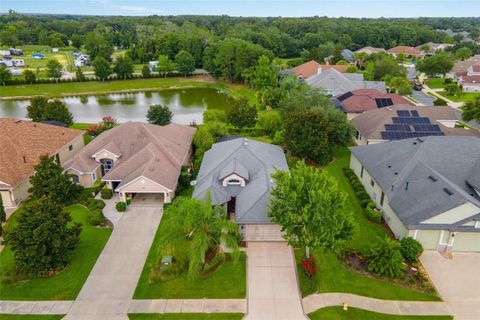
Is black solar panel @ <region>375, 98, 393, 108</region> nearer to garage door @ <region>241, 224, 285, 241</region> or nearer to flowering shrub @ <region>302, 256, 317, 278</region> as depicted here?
garage door @ <region>241, 224, 285, 241</region>

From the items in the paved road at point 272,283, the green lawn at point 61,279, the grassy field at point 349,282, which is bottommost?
the green lawn at point 61,279

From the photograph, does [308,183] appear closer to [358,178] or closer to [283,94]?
[358,178]

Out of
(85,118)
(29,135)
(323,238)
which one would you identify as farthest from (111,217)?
(85,118)

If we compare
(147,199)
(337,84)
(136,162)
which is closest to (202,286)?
(147,199)

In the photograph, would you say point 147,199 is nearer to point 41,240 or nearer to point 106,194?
point 106,194

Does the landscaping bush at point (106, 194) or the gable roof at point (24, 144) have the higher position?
the gable roof at point (24, 144)

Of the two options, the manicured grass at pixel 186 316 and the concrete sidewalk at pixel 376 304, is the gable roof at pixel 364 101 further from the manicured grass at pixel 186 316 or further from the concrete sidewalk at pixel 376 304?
the manicured grass at pixel 186 316

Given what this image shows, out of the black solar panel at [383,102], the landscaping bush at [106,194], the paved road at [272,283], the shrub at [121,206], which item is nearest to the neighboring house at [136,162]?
the landscaping bush at [106,194]
